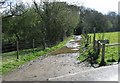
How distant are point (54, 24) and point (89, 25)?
3728 cm

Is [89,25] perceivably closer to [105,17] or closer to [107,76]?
[105,17]

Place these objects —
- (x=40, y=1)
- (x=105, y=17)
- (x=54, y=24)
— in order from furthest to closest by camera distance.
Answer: (x=105, y=17)
(x=54, y=24)
(x=40, y=1)

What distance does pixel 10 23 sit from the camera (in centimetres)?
3419

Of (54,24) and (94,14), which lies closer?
(54,24)

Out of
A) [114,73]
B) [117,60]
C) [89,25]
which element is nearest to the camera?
[114,73]

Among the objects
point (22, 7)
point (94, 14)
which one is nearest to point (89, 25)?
point (94, 14)

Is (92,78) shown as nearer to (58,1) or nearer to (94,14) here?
(58,1)

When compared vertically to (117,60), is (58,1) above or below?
above

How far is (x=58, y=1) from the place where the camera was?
33.7 meters

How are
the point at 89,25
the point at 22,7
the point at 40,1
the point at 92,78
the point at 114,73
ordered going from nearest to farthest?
the point at 92,78 → the point at 114,73 → the point at 22,7 → the point at 40,1 → the point at 89,25

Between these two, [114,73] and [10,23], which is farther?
[10,23]

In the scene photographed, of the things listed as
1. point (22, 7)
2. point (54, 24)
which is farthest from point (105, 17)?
point (22, 7)

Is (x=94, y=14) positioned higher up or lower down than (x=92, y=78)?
higher up

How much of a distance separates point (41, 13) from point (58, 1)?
2773mm
